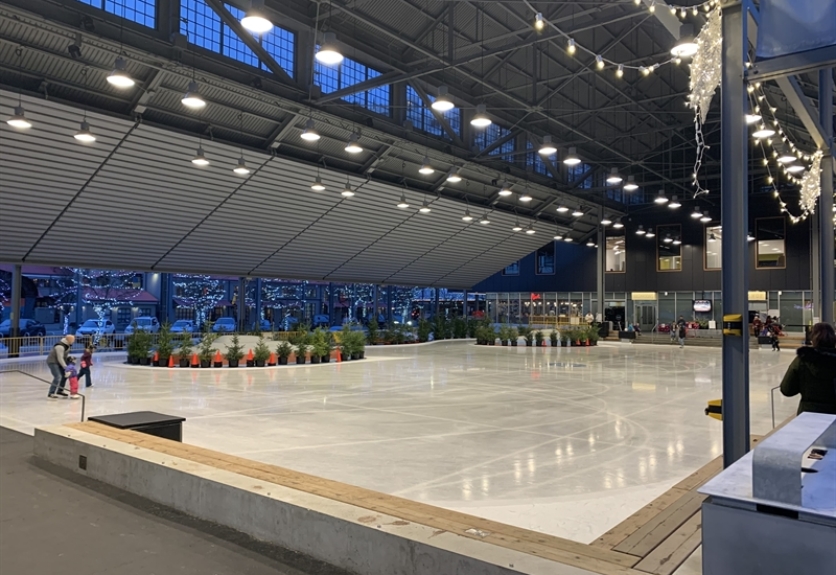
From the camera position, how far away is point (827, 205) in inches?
446

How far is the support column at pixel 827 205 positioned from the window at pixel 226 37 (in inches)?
534

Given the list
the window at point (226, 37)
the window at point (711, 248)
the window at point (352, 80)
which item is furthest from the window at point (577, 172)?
the window at point (226, 37)

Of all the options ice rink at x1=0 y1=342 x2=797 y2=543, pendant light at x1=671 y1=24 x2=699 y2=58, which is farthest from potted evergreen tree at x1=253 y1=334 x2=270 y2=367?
pendant light at x1=671 y1=24 x2=699 y2=58

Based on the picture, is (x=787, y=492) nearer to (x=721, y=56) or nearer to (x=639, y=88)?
(x=721, y=56)

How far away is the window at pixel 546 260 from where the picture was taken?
154 ft

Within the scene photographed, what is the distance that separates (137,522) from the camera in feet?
15.7

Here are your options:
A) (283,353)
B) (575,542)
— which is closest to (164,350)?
(283,353)

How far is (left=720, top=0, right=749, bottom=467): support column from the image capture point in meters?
4.88

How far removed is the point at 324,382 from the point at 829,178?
479 inches

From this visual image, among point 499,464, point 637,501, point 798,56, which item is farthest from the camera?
point 499,464

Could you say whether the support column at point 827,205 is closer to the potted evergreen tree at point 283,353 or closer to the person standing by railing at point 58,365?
the person standing by railing at point 58,365

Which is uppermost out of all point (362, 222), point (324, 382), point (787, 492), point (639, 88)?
point (639, 88)

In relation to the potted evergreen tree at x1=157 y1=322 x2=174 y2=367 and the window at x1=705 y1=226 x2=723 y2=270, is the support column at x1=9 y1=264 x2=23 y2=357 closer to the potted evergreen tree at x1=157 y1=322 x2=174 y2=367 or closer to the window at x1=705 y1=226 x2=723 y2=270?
the potted evergreen tree at x1=157 y1=322 x2=174 y2=367

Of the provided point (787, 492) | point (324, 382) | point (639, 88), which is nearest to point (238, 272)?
point (324, 382)
